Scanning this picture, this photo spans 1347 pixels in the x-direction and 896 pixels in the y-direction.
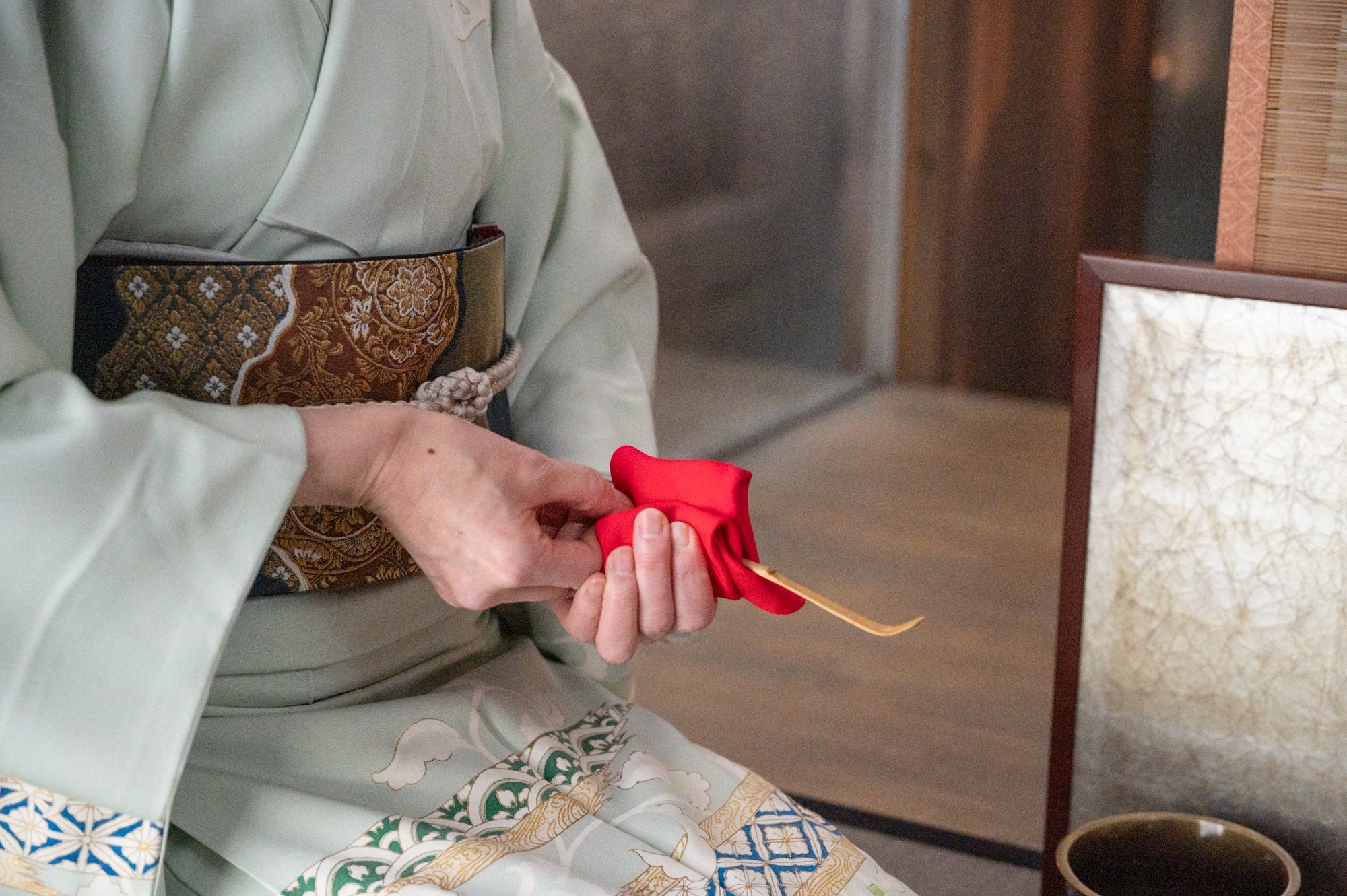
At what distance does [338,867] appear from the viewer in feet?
2.44

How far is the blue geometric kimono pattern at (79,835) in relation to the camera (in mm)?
685

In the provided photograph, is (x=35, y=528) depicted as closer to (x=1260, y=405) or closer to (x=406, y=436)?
(x=406, y=436)

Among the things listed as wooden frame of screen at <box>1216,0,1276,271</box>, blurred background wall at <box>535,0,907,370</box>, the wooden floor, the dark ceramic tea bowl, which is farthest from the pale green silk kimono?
blurred background wall at <box>535,0,907,370</box>

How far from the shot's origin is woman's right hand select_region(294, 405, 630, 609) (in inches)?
29.8

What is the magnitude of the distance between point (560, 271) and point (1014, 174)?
9.39 feet

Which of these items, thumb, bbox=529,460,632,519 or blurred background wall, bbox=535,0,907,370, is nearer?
thumb, bbox=529,460,632,519

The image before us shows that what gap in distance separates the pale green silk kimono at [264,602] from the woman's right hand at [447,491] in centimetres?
4

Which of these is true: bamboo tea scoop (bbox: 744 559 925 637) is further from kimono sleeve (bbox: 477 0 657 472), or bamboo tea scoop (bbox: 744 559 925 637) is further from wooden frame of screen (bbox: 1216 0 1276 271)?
wooden frame of screen (bbox: 1216 0 1276 271)

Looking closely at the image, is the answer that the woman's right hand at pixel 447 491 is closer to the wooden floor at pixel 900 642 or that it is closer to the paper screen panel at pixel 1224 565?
the paper screen panel at pixel 1224 565

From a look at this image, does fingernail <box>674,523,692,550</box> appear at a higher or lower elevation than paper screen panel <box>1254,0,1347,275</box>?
lower

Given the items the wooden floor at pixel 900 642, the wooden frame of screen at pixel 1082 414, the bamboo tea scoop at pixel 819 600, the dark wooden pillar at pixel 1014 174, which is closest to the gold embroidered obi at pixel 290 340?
the bamboo tea scoop at pixel 819 600

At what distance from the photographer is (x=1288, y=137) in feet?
3.82

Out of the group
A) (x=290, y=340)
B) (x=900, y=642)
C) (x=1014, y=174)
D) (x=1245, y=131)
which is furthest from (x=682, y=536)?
(x=1014, y=174)

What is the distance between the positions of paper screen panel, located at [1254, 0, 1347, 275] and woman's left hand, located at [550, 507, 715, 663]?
649 mm
